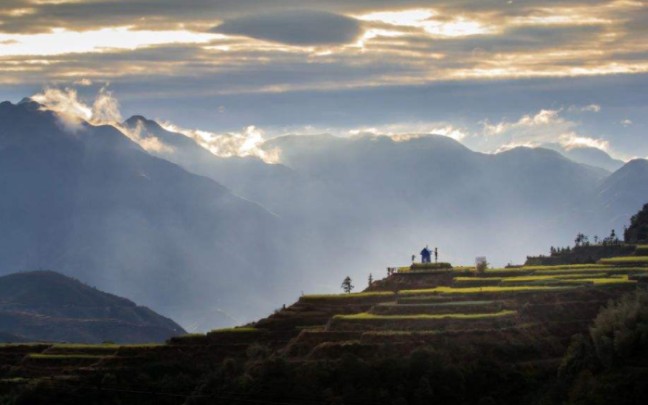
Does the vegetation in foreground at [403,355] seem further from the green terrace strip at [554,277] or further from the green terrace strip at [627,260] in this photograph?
the green terrace strip at [627,260]

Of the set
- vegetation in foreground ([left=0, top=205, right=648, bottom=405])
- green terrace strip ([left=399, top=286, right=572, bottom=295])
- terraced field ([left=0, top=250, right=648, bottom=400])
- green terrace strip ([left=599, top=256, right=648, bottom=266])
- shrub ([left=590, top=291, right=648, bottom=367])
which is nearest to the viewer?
shrub ([left=590, top=291, right=648, bottom=367])

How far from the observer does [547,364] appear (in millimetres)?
135125

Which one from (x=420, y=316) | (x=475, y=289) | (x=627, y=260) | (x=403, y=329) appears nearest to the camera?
(x=403, y=329)

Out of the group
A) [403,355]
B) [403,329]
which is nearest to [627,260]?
[403,329]

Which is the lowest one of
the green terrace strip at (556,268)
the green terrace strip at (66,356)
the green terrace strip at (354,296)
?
the green terrace strip at (66,356)

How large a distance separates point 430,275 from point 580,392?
57.2 metres

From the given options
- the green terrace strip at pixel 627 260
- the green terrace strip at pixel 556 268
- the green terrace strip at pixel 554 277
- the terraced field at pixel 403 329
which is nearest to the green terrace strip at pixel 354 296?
the terraced field at pixel 403 329

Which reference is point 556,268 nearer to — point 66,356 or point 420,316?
point 420,316

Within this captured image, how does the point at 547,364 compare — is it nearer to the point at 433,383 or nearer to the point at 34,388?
the point at 433,383

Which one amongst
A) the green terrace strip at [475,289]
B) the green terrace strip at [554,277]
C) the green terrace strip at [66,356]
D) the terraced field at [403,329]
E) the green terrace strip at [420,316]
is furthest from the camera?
the green terrace strip at [554,277]

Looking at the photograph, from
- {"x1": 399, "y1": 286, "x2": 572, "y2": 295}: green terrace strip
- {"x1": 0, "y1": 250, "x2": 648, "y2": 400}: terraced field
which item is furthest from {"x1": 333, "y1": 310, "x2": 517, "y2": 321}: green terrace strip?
{"x1": 399, "y1": 286, "x2": 572, "y2": 295}: green terrace strip

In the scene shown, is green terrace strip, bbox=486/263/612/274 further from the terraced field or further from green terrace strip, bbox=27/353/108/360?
green terrace strip, bbox=27/353/108/360

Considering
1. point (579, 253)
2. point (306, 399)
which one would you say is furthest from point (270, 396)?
point (579, 253)

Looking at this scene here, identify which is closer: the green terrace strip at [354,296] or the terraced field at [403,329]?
the terraced field at [403,329]
